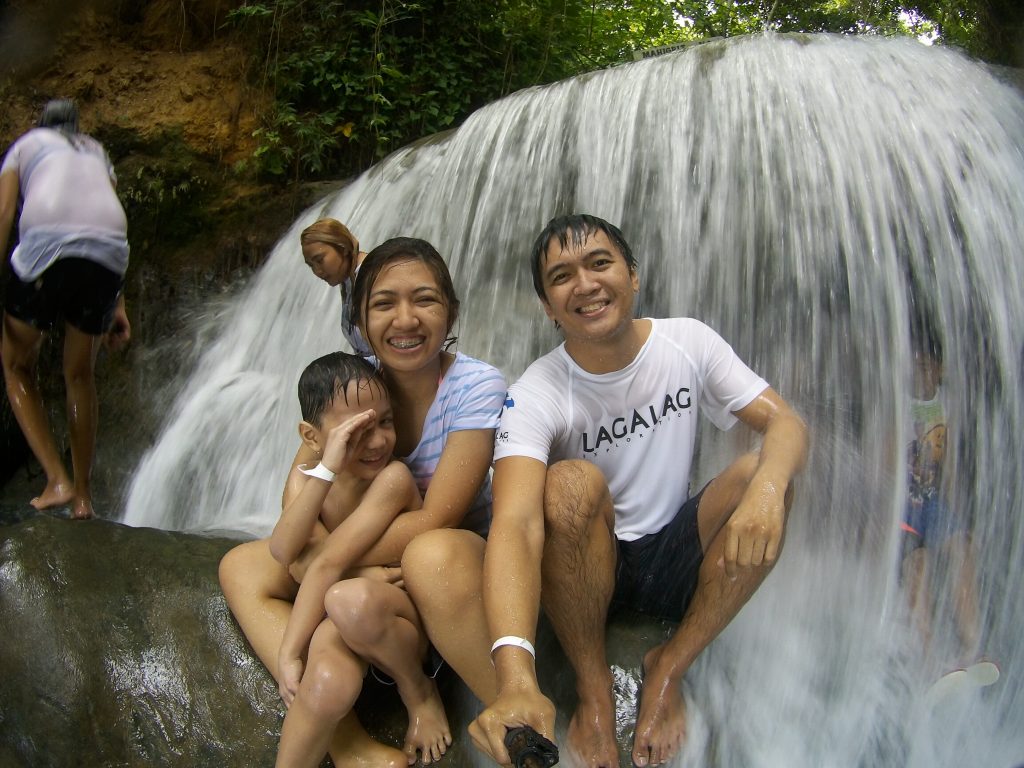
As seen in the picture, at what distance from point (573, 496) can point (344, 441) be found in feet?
1.95

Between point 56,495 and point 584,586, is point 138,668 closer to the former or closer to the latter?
point 56,495

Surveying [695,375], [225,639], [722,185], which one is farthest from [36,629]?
[722,185]

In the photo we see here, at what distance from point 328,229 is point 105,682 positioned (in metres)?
1.92

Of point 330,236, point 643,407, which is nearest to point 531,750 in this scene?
point 643,407

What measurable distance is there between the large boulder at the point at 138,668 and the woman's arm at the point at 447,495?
442 mm

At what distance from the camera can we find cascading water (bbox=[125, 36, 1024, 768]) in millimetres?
2699

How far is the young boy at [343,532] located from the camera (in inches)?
82.8

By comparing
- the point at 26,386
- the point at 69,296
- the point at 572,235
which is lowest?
the point at 26,386

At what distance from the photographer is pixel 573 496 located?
216 centimetres

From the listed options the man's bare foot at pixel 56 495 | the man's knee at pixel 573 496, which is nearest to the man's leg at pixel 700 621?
the man's knee at pixel 573 496

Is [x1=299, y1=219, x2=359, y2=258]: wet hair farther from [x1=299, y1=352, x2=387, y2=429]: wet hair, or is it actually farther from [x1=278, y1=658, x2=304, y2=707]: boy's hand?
[x1=278, y1=658, x2=304, y2=707]: boy's hand

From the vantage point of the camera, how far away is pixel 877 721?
2.58 m

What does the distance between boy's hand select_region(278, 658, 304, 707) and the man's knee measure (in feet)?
2.34

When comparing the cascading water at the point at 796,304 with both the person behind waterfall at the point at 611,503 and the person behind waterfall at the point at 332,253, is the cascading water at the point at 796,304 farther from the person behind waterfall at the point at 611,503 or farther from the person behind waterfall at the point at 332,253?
the person behind waterfall at the point at 332,253
